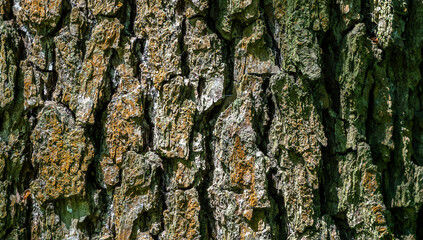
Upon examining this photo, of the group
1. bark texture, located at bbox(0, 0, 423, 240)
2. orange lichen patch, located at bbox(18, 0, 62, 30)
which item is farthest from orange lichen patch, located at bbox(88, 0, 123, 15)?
orange lichen patch, located at bbox(18, 0, 62, 30)

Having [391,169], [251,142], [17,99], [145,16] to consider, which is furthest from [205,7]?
[391,169]

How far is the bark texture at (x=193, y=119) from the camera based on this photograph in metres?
1.39

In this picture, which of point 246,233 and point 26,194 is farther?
point 26,194

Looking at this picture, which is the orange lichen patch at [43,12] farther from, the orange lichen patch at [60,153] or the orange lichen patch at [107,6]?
the orange lichen patch at [60,153]

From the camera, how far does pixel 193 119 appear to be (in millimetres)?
1404

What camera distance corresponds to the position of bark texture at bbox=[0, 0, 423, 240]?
1.39 meters

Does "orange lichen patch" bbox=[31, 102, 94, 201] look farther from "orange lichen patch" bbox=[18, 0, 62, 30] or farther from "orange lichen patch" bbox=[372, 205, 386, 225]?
"orange lichen patch" bbox=[372, 205, 386, 225]

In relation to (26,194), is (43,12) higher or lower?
higher

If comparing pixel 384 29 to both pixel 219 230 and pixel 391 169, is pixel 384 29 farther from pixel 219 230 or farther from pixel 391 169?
pixel 219 230

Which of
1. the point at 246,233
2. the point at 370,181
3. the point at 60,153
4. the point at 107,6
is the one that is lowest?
the point at 246,233

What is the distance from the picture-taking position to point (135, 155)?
140 centimetres

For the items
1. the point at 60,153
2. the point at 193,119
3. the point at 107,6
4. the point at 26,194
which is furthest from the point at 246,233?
the point at 107,6

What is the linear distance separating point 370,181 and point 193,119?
677 millimetres

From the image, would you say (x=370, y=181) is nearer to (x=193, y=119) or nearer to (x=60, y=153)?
(x=193, y=119)
